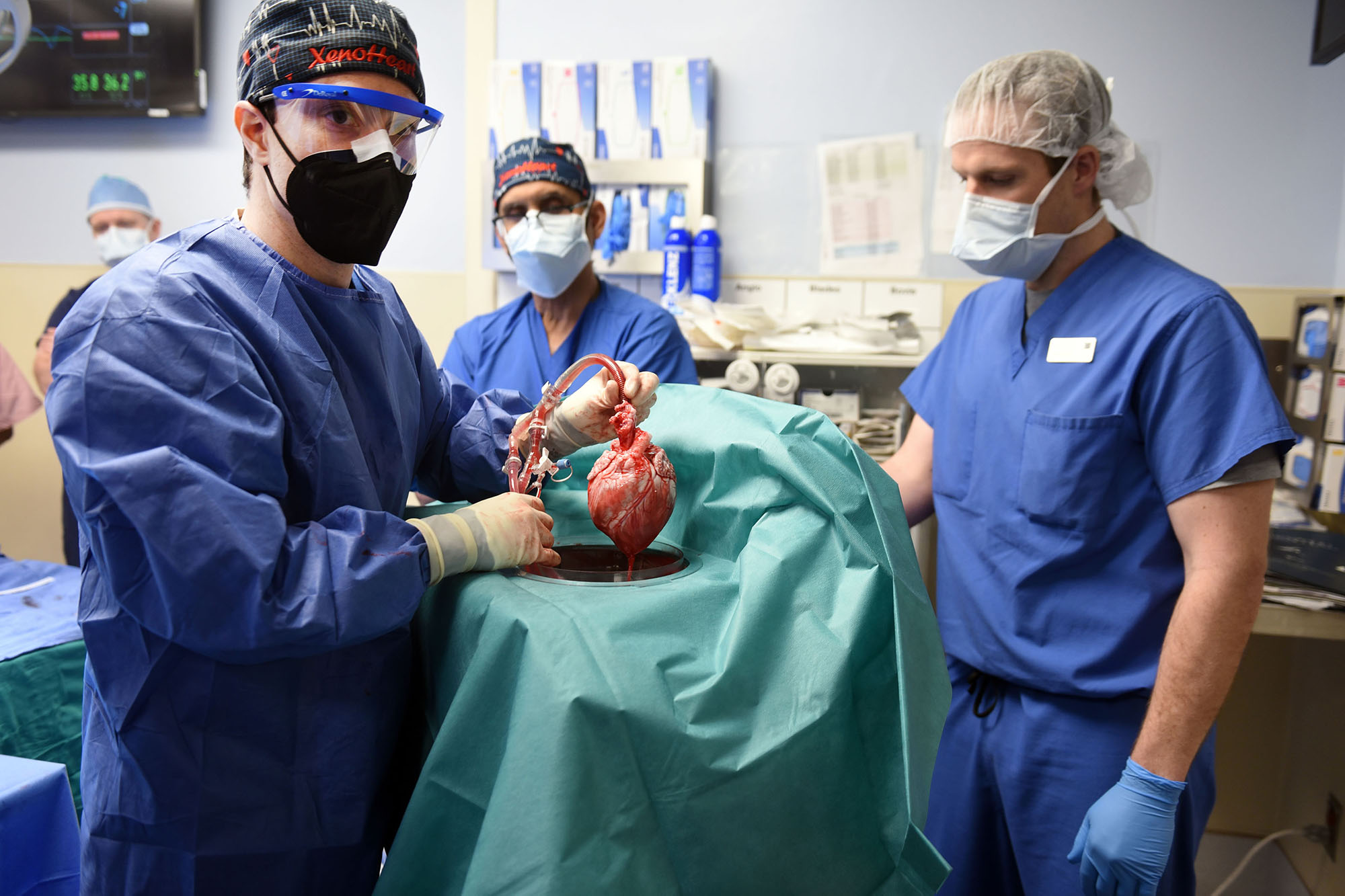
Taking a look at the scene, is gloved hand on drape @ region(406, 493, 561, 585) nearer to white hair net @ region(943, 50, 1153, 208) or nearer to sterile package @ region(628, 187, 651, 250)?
white hair net @ region(943, 50, 1153, 208)

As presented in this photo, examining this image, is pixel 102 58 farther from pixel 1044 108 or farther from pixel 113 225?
pixel 1044 108

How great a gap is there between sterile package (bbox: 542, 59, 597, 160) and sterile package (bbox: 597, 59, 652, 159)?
26 millimetres

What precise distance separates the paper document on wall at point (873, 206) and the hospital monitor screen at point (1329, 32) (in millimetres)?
1090

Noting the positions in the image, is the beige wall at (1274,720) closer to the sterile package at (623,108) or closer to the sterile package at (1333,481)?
the sterile package at (1333,481)

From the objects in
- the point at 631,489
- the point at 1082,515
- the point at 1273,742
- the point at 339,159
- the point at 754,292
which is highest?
the point at 339,159

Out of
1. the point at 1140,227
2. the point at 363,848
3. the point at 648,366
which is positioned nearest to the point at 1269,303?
the point at 1140,227

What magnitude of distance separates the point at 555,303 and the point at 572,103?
1.04 meters

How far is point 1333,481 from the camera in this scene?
2344 millimetres

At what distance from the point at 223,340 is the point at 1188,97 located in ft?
9.25

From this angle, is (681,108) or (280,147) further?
(681,108)

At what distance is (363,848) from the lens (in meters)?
0.95

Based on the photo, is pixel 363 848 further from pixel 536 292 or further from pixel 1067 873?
pixel 536 292

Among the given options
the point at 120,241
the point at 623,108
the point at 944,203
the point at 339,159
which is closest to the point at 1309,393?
the point at 944,203

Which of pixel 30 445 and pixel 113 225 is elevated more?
pixel 113 225
